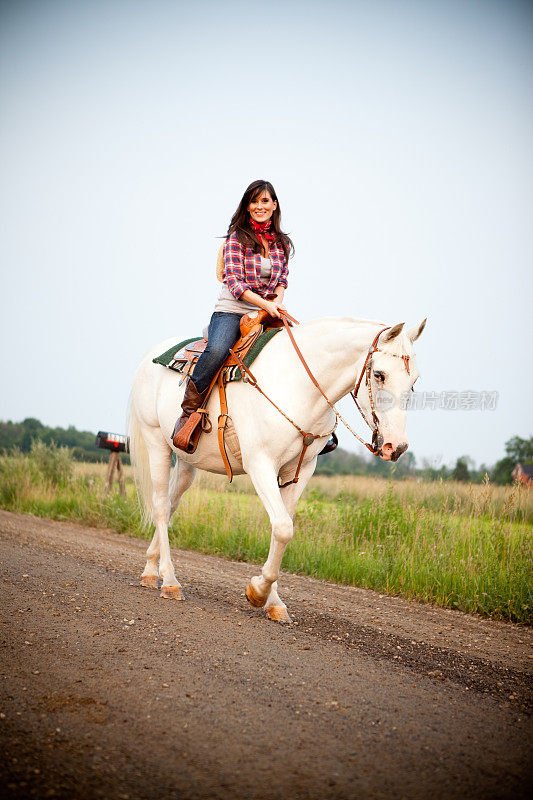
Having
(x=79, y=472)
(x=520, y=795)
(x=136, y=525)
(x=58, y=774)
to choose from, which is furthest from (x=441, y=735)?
(x=79, y=472)

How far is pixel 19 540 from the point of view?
9.17 metres

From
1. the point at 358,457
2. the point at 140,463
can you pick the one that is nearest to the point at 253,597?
the point at 140,463

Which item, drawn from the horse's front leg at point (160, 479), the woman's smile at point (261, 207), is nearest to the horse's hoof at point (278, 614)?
the horse's front leg at point (160, 479)

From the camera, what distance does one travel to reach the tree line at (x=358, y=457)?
12852 mm

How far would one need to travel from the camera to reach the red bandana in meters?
6.06

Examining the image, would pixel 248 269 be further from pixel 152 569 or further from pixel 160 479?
pixel 152 569

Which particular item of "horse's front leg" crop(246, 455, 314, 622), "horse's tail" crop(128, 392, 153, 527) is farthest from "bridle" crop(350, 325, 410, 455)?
"horse's tail" crop(128, 392, 153, 527)

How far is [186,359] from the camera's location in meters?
6.34

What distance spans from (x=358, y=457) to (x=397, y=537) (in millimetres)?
48117

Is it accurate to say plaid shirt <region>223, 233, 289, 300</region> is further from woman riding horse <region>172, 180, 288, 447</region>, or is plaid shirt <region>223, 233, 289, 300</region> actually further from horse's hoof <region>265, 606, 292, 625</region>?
horse's hoof <region>265, 606, 292, 625</region>

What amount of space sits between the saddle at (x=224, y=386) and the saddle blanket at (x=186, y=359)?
0.04 m

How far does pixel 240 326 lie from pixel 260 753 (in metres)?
3.76

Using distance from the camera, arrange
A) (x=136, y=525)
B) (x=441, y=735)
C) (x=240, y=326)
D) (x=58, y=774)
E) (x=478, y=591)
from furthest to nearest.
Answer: (x=136, y=525) → (x=478, y=591) → (x=240, y=326) → (x=441, y=735) → (x=58, y=774)

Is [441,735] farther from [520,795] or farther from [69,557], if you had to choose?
[69,557]
